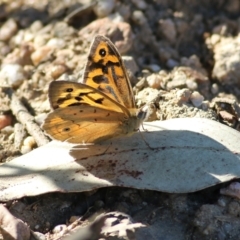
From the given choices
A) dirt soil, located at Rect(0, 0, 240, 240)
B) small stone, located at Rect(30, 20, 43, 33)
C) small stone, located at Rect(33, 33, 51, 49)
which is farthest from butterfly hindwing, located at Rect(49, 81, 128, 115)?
small stone, located at Rect(30, 20, 43, 33)

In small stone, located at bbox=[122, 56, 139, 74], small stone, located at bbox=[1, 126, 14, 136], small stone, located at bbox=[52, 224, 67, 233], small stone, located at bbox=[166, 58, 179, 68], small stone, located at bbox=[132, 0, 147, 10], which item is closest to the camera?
small stone, located at bbox=[52, 224, 67, 233]

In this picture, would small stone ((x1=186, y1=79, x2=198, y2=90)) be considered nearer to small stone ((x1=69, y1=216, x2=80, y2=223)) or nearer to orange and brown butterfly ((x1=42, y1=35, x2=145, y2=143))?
orange and brown butterfly ((x1=42, y1=35, x2=145, y2=143))

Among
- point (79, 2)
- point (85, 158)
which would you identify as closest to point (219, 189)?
point (85, 158)

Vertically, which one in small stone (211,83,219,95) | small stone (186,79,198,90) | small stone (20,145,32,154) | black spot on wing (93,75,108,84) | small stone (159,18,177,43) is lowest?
small stone (211,83,219,95)

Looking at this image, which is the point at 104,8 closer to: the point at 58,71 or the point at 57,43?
the point at 57,43

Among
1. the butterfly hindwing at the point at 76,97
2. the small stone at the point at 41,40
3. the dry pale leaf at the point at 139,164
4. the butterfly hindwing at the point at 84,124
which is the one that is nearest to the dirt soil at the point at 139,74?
the small stone at the point at 41,40

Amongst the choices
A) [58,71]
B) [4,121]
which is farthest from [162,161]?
[58,71]

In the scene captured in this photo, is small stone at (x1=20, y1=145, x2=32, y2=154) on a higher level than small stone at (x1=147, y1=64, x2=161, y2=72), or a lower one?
lower

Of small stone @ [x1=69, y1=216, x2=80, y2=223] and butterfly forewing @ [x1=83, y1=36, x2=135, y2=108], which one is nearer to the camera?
small stone @ [x1=69, y1=216, x2=80, y2=223]

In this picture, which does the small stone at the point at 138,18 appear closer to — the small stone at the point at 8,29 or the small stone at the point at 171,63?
the small stone at the point at 171,63
